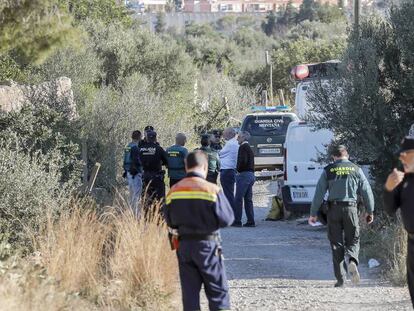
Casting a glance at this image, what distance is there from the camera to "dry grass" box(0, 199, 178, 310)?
10055mm

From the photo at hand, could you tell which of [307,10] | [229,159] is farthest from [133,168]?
[307,10]

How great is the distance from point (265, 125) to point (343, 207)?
17.8 metres

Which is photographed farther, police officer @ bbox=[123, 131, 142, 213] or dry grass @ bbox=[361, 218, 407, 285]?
police officer @ bbox=[123, 131, 142, 213]

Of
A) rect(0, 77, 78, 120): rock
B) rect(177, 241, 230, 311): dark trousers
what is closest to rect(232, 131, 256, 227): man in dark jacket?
rect(0, 77, 78, 120): rock

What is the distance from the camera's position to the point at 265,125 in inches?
1160

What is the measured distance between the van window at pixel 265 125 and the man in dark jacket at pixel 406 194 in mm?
20680

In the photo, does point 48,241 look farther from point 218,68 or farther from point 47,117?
point 218,68

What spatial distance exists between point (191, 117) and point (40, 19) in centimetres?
2308

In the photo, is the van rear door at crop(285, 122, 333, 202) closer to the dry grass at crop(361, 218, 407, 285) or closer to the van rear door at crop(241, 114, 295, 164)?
the dry grass at crop(361, 218, 407, 285)

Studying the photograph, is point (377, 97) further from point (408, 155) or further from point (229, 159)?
point (408, 155)

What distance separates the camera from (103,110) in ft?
77.4

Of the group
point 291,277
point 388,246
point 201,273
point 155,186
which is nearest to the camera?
point 201,273

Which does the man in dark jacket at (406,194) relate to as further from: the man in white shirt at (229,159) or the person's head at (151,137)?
the man in white shirt at (229,159)

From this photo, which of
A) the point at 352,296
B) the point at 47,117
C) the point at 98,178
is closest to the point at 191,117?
Answer: the point at 98,178
